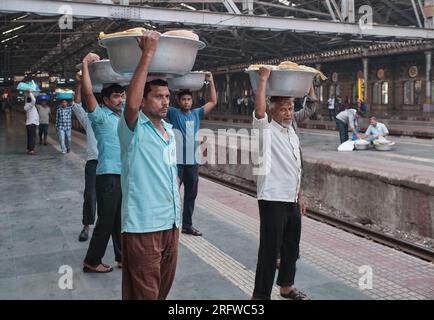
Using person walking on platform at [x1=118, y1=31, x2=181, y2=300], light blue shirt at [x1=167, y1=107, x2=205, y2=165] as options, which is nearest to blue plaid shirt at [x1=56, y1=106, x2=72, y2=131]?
light blue shirt at [x1=167, y1=107, x2=205, y2=165]

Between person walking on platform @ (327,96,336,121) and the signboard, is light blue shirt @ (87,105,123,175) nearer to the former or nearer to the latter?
person walking on platform @ (327,96,336,121)

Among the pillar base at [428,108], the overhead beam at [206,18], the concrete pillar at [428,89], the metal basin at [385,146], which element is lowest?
the metal basin at [385,146]

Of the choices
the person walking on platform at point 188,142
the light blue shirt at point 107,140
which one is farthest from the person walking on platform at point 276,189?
the person walking on platform at point 188,142

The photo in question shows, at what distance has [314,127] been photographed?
2436cm

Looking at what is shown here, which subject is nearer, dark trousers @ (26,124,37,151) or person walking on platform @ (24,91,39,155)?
person walking on platform @ (24,91,39,155)

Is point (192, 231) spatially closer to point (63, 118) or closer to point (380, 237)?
point (380, 237)

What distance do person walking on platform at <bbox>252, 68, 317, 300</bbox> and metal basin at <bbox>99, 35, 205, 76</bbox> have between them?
98 cm

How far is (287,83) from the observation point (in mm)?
3580

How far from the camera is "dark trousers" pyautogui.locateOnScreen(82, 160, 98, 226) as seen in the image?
5379 mm

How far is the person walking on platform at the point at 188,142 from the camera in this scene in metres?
5.63

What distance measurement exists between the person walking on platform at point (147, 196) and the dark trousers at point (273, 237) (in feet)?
3.46

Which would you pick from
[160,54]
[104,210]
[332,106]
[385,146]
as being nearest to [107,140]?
[104,210]

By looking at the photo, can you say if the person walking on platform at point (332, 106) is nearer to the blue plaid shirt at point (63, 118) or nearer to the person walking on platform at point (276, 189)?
the blue plaid shirt at point (63, 118)

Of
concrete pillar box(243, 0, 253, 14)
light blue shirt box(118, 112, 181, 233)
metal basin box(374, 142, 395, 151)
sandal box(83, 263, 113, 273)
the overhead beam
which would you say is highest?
concrete pillar box(243, 0, 253, 14)
